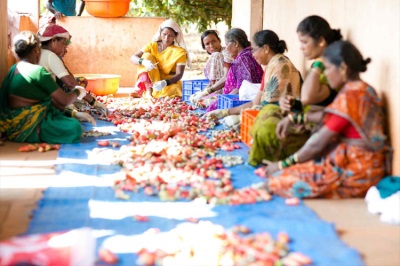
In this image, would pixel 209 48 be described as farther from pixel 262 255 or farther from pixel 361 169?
pixel 262 255

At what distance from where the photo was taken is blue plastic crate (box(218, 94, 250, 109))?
6340 millimetres

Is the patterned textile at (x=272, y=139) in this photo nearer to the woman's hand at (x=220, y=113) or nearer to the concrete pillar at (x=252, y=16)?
the woman's hand at (x=220, y=113)

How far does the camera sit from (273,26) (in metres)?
7.63

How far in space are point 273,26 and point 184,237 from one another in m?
5.09

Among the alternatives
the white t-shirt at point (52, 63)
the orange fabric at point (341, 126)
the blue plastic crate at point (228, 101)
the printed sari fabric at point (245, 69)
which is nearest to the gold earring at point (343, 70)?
the orange fabric at point (341, 126)

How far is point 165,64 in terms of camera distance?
877 cm

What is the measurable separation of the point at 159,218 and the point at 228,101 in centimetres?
322

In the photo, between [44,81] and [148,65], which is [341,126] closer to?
[44,81]

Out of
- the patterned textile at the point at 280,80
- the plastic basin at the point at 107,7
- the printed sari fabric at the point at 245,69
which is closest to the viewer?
the patterned textile at the point at 280,80

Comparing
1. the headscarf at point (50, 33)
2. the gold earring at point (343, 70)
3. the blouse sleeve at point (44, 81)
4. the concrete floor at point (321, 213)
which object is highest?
the headscarf at point (50, 33)

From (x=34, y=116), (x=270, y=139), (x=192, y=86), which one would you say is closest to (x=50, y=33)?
(x=34, y=116)

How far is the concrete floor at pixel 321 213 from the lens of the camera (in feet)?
10.0

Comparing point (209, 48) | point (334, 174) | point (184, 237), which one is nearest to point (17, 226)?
point (184, 237)

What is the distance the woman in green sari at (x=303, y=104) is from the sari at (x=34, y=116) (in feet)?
6.23
